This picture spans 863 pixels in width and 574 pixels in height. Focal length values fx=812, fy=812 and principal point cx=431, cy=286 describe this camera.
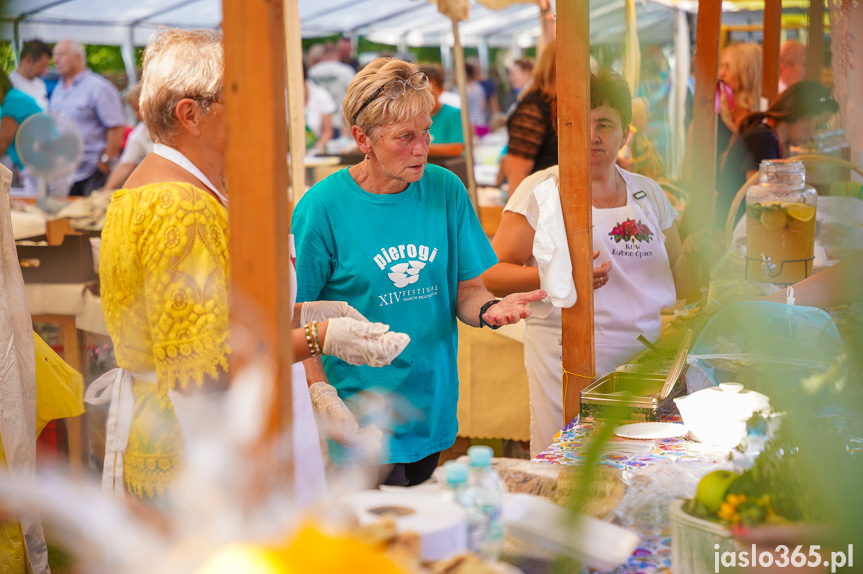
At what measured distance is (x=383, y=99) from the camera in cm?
192

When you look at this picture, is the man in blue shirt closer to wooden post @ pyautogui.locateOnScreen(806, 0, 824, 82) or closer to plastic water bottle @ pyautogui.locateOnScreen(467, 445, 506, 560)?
wooden post @ pyautogui.locateOnScreen(806, 0, 824, 82)

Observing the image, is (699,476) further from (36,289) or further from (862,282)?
(36,289)

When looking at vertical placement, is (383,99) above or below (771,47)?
below

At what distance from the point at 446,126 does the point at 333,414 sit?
5061 millimetres

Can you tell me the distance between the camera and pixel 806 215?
2.65 m

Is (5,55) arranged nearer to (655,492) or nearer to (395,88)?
(395,88)

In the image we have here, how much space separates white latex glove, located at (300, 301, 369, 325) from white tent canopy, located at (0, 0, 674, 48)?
10.6 ft

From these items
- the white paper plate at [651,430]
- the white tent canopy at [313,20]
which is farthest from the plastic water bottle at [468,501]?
the white tent canopy at [313,20]

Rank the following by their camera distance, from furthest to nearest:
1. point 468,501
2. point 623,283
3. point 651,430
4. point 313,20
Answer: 1. point 313,20
2. point 623,283
3. point 651,430
4. point 468,501

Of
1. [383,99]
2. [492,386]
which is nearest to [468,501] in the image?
[383,99]

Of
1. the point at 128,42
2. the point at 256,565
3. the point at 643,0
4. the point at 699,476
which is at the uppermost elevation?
the point at 128,42

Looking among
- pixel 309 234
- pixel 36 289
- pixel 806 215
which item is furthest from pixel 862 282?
pixel 36 289

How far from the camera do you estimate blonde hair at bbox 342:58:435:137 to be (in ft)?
6.29

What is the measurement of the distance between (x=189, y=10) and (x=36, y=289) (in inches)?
268
